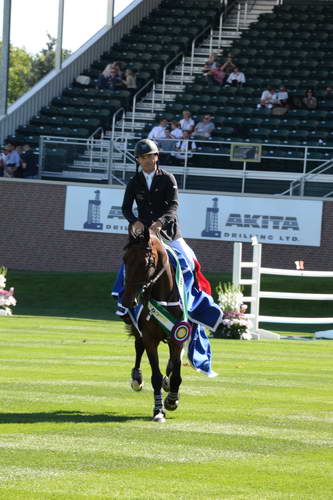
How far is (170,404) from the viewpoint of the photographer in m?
9.88

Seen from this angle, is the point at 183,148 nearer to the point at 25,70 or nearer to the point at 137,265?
the point at 137,265

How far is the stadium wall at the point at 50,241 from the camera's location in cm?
3234

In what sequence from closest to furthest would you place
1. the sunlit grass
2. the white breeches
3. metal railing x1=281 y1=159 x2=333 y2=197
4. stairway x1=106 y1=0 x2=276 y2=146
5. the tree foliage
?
the sunlit grass → the white breeches → metal railing x1=281 y1=159 x2=333 y2=197 → stairway x1=106 y1=0 x2=276 y2=146 → the tree foliage

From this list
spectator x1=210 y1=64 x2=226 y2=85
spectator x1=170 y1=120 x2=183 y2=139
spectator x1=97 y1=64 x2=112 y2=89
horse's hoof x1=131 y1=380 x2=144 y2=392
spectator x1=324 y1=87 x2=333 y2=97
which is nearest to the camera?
horse's hoof x1=131 y1=380 x2=144 y2=392

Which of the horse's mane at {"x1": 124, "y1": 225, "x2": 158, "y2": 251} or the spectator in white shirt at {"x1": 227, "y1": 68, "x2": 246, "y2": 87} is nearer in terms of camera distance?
the horse's mane at {"x1": 124, "y1": 225, "x2": 158, "y2": 251}

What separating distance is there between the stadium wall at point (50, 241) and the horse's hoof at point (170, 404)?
72.9ft

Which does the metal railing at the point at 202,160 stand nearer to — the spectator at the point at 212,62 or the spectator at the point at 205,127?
the spectator at the point at 205,127

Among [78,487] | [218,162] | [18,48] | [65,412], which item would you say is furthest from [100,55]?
[18,48]

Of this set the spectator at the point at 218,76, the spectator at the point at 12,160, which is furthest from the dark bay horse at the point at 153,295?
the spectator at the point at 218,76

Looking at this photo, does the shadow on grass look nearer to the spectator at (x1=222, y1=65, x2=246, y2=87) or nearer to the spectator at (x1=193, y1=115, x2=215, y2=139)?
the spectator at (x1=193, y1=115, x2=215, y2=139)

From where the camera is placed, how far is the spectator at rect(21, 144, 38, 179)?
32.9 meters

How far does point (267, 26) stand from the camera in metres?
41.9

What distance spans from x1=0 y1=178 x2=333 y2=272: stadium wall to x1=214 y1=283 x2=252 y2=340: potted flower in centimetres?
1093

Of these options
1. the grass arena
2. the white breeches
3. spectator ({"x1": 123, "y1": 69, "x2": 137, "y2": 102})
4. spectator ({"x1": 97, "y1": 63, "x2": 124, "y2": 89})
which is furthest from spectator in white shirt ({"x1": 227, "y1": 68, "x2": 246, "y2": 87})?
the white breeches
